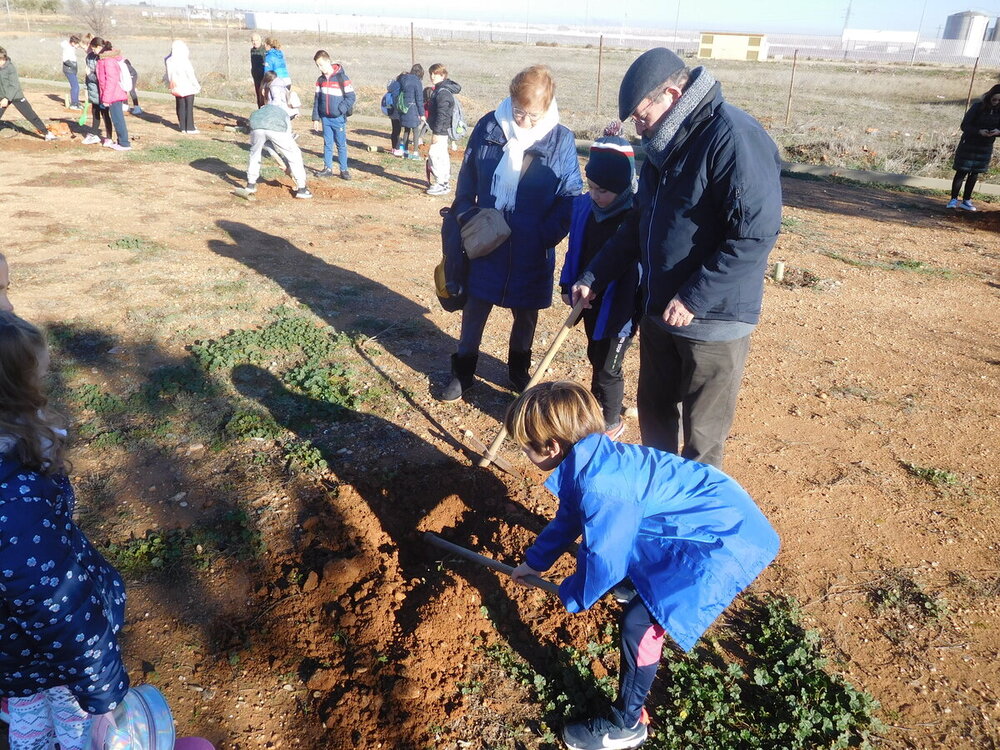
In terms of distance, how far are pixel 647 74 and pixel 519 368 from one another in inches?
99.4

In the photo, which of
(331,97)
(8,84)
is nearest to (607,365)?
(331,97)

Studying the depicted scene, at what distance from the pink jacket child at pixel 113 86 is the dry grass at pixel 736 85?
8.52m

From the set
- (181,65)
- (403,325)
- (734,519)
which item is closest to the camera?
(734,519)

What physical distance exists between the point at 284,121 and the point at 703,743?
9.07m

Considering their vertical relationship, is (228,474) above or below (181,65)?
below

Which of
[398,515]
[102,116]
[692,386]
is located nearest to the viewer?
[692,386]

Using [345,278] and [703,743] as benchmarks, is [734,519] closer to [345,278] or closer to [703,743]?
[703,743]

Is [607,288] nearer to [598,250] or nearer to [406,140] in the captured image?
[598,250]

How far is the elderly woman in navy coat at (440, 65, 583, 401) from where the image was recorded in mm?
4145

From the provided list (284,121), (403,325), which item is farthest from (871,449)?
(284,121)

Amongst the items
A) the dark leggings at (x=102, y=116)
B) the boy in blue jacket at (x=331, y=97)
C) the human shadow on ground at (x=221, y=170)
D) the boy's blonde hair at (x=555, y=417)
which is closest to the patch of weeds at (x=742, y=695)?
the boy's blonde hair at (x=555, y=417)

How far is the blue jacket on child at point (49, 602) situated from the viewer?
1723 mm

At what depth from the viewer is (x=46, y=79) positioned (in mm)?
21109

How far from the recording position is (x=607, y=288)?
389 cm
